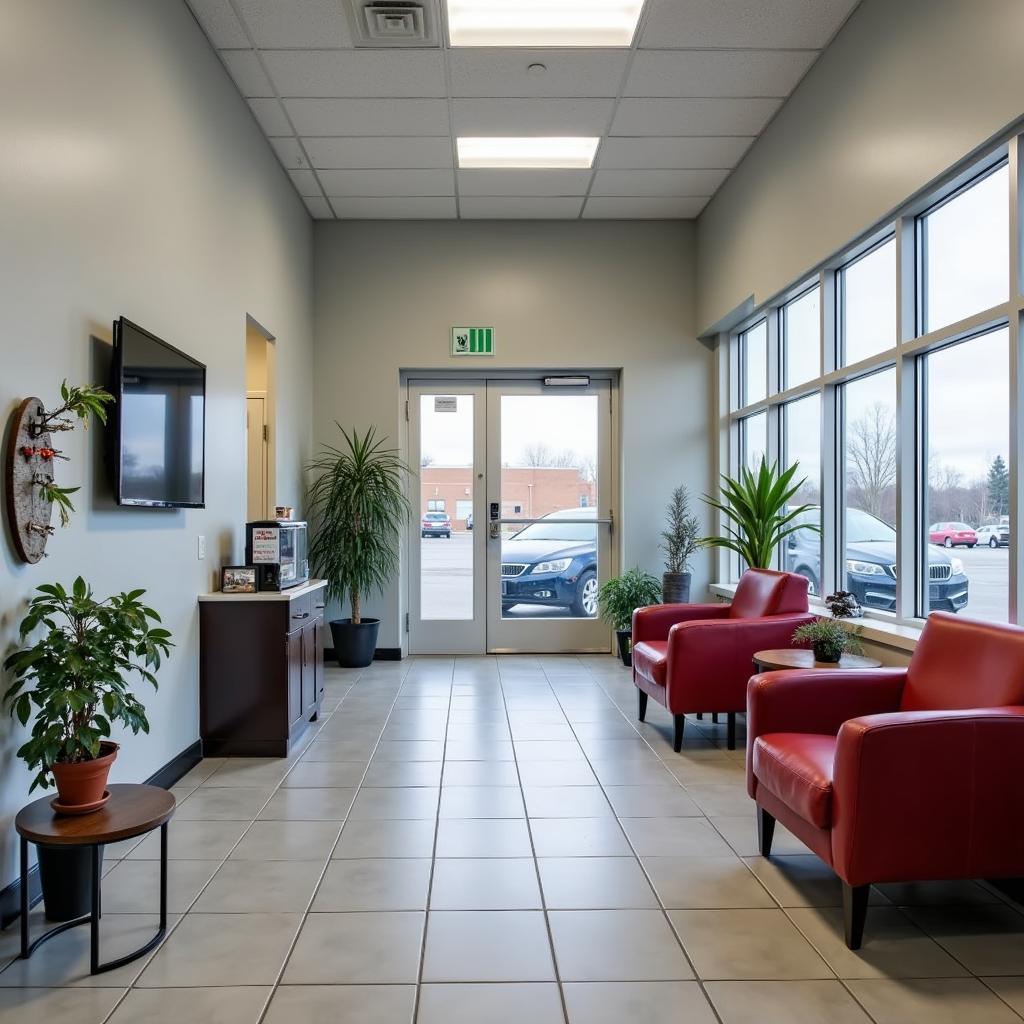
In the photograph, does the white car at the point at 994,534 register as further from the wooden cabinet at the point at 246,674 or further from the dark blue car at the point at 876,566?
the wooden cabinet at the point at 246,674

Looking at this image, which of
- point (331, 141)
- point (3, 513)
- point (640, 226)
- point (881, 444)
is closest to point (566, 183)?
point (640, 226)

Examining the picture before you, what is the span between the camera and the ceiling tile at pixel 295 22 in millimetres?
3844

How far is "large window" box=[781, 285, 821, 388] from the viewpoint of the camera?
16.0 ft

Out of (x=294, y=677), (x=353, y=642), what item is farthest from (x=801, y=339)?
(x=353, y=642)

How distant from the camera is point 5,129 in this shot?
2348mm

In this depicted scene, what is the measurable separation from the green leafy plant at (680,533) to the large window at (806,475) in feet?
3.62

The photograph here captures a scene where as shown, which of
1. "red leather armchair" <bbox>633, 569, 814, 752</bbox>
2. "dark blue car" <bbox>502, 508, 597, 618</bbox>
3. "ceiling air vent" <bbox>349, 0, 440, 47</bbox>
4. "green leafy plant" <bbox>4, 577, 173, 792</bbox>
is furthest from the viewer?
"dark blue car" <bbox>502, 508, 597, 618</bbox>

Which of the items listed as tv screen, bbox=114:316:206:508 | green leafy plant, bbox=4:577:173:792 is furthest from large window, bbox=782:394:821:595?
green leafy plant, bbox=4:577:173:792

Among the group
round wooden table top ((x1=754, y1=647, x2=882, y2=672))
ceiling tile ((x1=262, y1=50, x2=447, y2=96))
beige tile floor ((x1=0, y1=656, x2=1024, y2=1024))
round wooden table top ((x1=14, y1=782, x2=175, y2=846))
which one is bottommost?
beige tile floor ((x1=0, y1=656, x2=1024, y2=1024))

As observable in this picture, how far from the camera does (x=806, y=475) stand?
5.06 meters

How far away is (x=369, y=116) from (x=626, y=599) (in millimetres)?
3746

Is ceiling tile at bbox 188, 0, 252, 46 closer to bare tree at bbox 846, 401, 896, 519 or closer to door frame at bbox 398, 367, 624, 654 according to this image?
door frame at bbox 398, 367, 624, 654

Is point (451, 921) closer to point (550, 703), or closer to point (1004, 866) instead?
point (1004, 866)

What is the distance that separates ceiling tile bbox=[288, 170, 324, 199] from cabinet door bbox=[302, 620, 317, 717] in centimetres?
317
